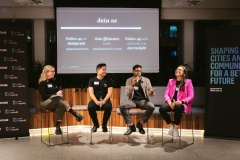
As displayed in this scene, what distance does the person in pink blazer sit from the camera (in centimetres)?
499

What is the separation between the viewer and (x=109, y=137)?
5.56 m

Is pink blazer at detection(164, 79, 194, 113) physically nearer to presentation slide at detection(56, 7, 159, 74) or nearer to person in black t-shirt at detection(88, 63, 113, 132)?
person in black t-shirt at detection(88, 63, 113, 132)

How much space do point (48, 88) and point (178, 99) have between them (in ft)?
7.54

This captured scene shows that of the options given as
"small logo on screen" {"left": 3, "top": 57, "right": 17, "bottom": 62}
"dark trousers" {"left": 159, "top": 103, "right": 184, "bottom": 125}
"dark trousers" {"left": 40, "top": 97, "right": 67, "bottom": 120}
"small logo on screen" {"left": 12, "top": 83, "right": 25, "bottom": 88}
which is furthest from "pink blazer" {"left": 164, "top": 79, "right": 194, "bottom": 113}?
"small logo on screen" {"left": 3, "top": 57, "right": 17, "bottom": 62}

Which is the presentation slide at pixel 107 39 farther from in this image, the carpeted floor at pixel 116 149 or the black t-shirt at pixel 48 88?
the carpeted floor at pixel 116 149

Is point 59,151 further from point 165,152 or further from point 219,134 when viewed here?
point 219,134

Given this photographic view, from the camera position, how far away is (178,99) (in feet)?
17.1

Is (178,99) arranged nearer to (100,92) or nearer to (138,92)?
(138,92)

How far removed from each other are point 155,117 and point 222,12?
329 cm

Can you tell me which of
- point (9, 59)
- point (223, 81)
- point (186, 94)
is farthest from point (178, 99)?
point (9, 59)

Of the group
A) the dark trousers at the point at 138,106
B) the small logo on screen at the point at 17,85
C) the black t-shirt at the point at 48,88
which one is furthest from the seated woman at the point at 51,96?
the dark trousers at the point at 138,106

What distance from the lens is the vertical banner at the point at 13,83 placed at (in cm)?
522

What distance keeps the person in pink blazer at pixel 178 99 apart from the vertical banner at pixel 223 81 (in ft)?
1.55

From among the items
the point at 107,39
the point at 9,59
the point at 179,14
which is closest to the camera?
the point at 9,59
